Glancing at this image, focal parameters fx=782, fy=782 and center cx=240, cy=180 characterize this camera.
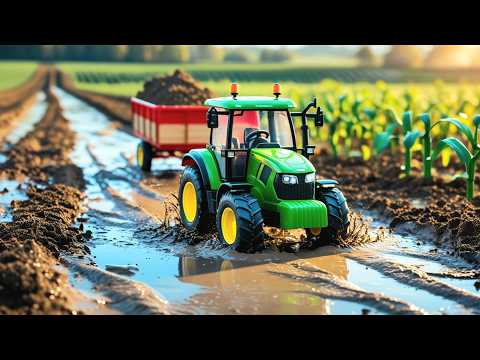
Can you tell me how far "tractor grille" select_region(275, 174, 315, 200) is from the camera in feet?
33.8

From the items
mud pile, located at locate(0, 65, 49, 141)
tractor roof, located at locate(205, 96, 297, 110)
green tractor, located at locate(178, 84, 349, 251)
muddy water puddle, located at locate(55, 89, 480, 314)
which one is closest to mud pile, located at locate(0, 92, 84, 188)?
mud pile, located at locate(0, 65, 49, 141)

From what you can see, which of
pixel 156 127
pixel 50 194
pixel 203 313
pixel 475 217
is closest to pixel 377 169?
pixel 156 127

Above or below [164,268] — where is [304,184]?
above

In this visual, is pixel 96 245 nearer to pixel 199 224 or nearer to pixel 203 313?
pixel 199 224

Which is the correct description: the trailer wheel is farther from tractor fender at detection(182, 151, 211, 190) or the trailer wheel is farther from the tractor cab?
the tractor cab

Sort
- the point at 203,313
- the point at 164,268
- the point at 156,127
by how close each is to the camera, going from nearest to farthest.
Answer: the point at 203,313 → the point at 164,268 → the point at 156,127

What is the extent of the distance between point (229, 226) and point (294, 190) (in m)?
1.01

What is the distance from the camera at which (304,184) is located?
1047 centimetres

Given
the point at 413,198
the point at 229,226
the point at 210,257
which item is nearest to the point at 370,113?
the point at 413,198

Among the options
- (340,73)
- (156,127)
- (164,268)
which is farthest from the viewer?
(340,73)

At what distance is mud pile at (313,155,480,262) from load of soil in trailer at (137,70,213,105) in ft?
11.7

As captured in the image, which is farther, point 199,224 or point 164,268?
point 199,224

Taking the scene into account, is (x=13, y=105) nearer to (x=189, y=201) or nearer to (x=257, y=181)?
(x=189, y=201)

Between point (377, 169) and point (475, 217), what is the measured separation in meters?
6.35
